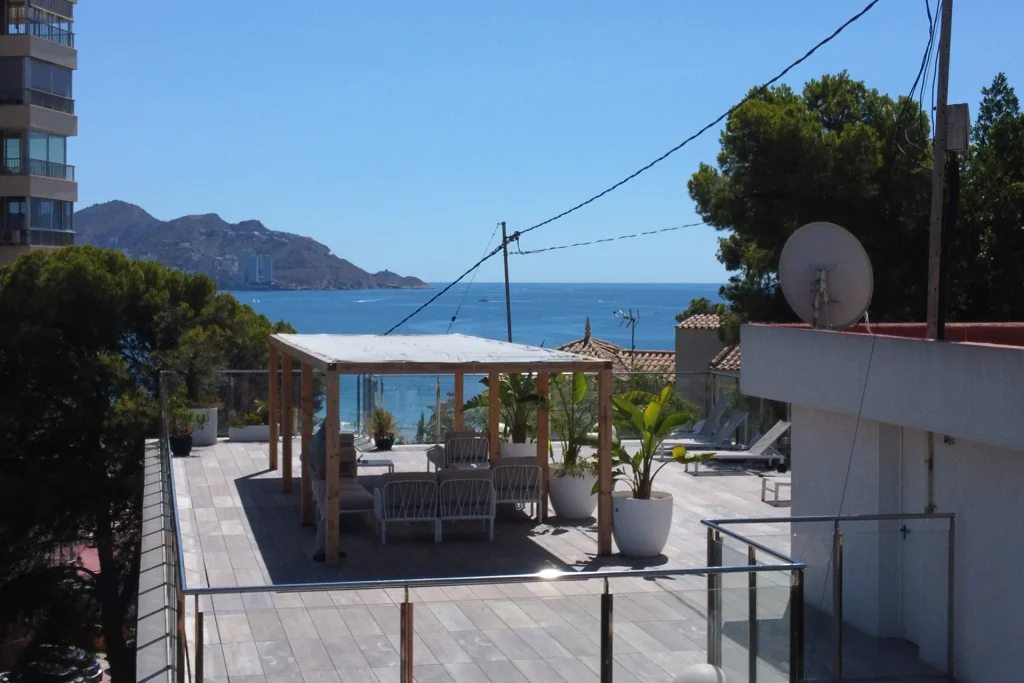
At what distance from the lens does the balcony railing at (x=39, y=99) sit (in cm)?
3525

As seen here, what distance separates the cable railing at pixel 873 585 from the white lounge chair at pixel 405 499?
179 inches

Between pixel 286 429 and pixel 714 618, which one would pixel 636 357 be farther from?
pixel 714 618

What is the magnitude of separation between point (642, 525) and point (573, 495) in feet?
6.99

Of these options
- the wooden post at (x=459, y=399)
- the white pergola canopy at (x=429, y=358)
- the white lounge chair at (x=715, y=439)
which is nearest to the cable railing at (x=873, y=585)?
the white pergola canopy at (x=429, y=358)

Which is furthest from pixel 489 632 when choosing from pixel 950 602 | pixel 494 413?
pixel 494 413

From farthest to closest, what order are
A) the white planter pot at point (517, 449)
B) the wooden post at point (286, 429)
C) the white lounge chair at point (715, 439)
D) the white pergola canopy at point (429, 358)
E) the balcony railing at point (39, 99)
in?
1. the balcony railing at point (39, 99)
2. the white lounge chair at point (715, 439)
3. the white planter pot at point (517, 449)
4. the wooden post at point (286, 429)
5. the white pergola canopy at point (429, 358)

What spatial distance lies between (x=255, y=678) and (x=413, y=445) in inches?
595

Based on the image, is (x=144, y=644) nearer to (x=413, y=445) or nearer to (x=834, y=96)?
(x=413, y=445)

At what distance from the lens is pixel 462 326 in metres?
179

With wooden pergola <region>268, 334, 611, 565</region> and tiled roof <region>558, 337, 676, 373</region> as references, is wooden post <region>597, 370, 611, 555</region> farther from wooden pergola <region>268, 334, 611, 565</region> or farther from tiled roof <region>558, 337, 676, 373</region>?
tiled roof <region>558, 337, 676, 373</region>

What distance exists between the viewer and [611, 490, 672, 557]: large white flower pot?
11.3 metres

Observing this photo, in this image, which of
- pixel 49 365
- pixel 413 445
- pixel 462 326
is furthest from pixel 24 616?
pixel 462 326

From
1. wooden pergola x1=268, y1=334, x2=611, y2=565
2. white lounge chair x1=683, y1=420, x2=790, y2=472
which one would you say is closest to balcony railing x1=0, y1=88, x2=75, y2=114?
wooden pergola x1=268, y1=334, x2=611, y2=565

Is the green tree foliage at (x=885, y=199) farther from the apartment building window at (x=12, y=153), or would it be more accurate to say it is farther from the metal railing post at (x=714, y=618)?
the apartment building window at (x=12, y=153)
